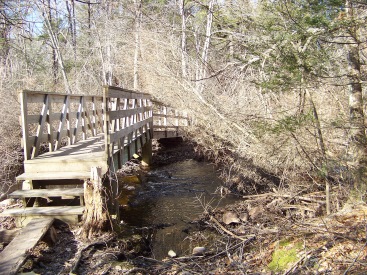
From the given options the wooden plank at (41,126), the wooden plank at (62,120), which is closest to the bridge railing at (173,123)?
the wooden plank at (62,120)

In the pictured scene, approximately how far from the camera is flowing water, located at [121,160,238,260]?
21.6ft

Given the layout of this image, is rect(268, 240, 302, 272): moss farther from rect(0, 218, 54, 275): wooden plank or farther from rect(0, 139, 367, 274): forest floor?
rect(0, 218, 54, 275): wooden plank

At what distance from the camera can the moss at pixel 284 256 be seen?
14.7 feet

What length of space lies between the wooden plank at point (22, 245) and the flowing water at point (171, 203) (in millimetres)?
1801

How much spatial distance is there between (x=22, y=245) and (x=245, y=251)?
3.19m

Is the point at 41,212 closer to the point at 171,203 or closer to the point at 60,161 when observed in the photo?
the point at 60,161

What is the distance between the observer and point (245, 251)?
5598 millimetres

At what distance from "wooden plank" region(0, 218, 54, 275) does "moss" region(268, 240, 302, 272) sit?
302cm

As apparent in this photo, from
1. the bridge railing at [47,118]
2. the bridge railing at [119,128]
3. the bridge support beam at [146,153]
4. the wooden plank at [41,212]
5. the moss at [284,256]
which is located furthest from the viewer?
the bridge support beam at [146,153]

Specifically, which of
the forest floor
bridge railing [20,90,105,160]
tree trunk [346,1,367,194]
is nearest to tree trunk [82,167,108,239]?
the forest floor

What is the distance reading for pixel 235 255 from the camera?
5.43 m

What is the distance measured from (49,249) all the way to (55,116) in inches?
148

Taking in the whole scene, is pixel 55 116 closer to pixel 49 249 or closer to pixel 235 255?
pixel 49 249

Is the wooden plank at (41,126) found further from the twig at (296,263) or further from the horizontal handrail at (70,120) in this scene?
the twig at (296,263)
